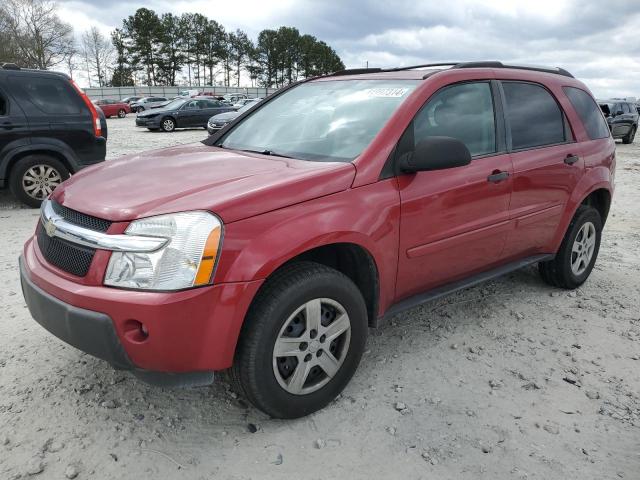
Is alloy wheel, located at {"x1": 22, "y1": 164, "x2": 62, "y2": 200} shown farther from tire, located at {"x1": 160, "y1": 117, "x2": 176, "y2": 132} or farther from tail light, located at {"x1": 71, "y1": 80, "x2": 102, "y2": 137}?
tire, located at {"x1": 160, "y1": 117, "x2": 176, "y2": 132}

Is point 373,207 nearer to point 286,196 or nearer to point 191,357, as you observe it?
point 286,196

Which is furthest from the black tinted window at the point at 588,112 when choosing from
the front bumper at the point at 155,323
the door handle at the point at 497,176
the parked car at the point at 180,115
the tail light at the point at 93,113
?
the parked car at the point at 180,115

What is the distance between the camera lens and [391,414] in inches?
105

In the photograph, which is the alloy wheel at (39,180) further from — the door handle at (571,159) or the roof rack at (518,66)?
the door handle at (571,159)

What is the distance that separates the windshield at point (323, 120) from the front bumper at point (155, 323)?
1.06 m

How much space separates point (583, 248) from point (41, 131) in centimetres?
651

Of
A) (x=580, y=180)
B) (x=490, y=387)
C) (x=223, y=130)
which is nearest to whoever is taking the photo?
(x=490, y=387)

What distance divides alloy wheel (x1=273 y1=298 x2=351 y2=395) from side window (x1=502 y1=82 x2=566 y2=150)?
1.82 metres

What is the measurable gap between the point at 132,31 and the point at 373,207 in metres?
74.7

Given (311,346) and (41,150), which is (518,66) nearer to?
(311,346)

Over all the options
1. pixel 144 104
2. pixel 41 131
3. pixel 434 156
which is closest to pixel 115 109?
pixel 144 104

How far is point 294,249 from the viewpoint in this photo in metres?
2.36

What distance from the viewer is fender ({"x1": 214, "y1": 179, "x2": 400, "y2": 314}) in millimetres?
2223

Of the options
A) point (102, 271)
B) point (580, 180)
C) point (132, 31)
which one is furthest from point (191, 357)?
point (132, 31)
